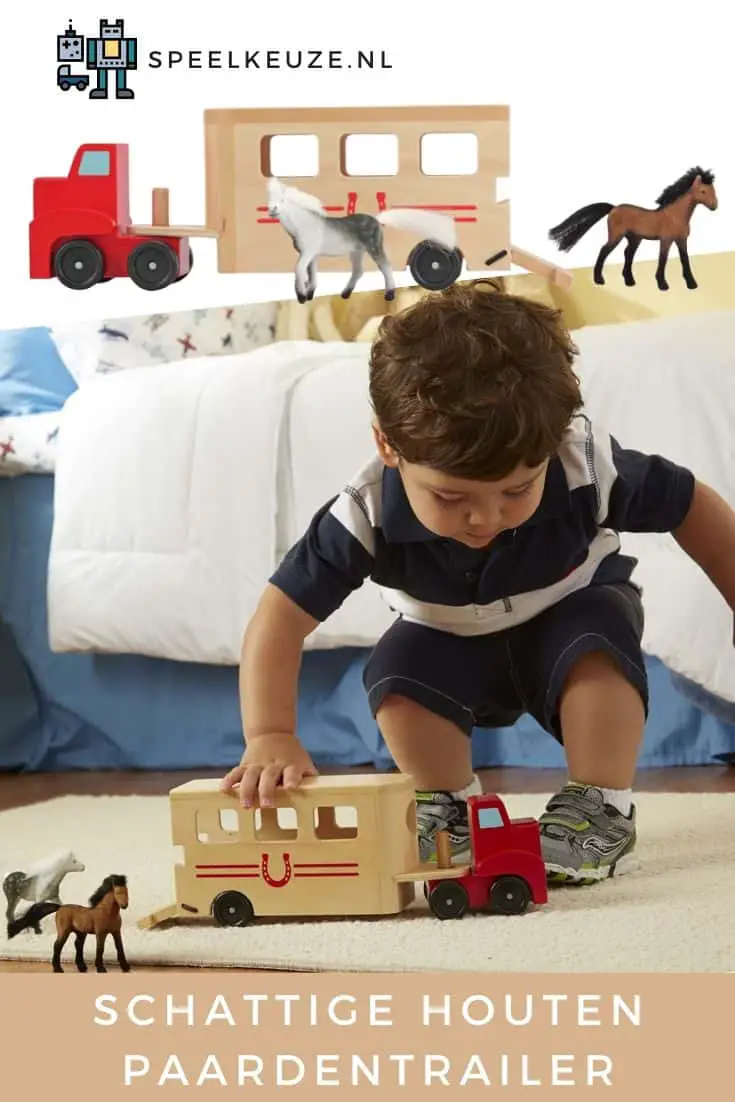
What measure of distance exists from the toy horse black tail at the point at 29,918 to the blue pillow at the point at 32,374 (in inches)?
43.9

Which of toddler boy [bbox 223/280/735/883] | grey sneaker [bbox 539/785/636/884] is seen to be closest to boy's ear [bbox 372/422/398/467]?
toddler boy [bbox 223/280/735/883]

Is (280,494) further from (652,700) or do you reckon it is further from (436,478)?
(436,478)

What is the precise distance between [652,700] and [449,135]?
95cm

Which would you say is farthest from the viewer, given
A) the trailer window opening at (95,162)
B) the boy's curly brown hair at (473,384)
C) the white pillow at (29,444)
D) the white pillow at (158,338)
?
the white pillow at (158,338)

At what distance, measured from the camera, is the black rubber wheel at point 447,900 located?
3.15 feet

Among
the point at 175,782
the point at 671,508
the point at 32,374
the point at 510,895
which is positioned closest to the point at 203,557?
the point at 175,782

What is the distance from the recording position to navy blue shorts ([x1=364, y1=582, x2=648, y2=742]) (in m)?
1.11

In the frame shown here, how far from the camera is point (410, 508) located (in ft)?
3.50

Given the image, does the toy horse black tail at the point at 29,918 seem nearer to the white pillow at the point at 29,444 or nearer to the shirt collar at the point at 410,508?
the shirt collar at the point at 410,508

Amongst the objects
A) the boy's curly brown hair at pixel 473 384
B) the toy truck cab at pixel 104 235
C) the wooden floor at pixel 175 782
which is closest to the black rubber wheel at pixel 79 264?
the toy truck cab at pixel 104 235

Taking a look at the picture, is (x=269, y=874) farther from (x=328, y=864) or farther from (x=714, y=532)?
(x=714, y=532)

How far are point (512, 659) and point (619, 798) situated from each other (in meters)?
0.14

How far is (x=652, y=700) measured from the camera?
167 cm

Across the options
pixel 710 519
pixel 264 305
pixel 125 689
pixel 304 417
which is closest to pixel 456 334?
pixel 710 519
